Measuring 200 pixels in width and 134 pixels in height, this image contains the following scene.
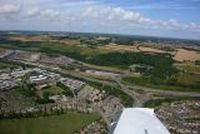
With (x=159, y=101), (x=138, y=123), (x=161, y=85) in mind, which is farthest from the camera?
(x=161, y=85)

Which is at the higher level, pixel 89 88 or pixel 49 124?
pixel 49 124

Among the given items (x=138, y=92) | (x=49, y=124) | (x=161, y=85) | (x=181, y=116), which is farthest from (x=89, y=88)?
(x=49, y=124)

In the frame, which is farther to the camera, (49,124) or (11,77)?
(11,77)

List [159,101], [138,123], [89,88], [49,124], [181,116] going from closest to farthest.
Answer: [138,123]
[49,124]
[181,116]
[159,101]
[89,88]

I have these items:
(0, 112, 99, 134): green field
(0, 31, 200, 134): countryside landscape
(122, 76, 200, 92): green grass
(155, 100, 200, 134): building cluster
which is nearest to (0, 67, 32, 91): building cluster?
(0, 31, 200, 134): countryside landscape

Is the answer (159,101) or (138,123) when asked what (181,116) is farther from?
(138,123)

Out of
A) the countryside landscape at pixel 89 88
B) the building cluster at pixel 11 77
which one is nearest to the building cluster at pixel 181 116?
the countryside landscape at pixel 89 88

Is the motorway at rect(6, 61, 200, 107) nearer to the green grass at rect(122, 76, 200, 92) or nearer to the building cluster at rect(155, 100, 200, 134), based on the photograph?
the green grass at rect(122, 76, 200, 92)
